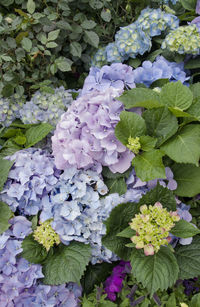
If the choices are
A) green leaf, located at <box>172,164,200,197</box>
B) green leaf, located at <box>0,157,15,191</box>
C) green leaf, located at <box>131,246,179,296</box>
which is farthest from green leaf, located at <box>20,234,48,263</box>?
green leaf, located at <box>172,164,200,197</box>

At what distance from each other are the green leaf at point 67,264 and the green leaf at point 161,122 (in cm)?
51

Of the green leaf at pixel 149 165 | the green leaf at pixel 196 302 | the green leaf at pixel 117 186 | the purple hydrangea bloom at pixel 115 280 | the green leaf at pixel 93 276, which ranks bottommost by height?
the green leaf at pixel 93 276

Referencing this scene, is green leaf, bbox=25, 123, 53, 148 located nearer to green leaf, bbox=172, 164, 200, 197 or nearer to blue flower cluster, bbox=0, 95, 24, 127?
blue flower cluster, bbox=0, 95, 24, 127

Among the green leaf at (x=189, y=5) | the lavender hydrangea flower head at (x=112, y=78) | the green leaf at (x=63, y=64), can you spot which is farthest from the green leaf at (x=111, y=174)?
the green leaf at (x=189, y=5)

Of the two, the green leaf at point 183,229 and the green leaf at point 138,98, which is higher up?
the green leaf at point 138,98

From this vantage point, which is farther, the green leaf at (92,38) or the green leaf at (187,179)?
the green leaf at (92,38)

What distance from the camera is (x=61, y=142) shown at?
53.2 inches

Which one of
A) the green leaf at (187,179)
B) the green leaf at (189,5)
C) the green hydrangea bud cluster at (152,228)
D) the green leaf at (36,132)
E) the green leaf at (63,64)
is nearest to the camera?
the green hydrangea bud cluster at (152,228)

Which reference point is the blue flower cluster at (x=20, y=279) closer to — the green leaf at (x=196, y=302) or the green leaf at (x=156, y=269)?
the green leaf at (x=156, y=269)

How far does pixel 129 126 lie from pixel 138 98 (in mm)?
136

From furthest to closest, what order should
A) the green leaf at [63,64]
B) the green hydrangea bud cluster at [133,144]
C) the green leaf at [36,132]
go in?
the green leaf at [63,64]
the green leaf at [36,132]
the green hydrangea bud cluster at [133,144]

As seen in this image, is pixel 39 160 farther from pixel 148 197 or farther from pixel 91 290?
pixel 91 290

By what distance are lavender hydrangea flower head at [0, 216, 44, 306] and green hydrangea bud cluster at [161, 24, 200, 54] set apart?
99cm

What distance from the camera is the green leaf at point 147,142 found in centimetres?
126
